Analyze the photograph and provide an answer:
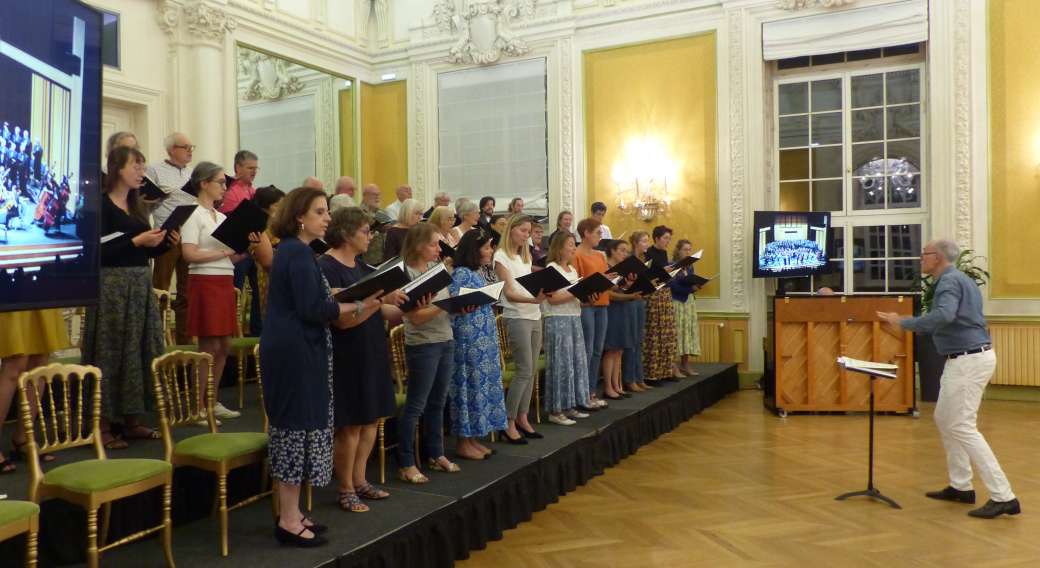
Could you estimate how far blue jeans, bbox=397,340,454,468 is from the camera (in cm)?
357

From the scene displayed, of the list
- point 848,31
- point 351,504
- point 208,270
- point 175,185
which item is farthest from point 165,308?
point 848,31

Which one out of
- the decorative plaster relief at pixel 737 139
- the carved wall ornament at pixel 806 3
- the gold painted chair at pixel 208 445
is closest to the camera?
the gold painted chair at pixel 208 445

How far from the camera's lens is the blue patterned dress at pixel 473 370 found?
3.91 metres

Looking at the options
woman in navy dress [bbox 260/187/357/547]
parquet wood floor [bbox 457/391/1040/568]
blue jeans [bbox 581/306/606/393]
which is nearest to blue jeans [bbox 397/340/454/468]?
parquet wood floor [bbox 457/391/1040/568]

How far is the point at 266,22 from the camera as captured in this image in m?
8.34

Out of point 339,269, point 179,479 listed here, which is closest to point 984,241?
point 339,269

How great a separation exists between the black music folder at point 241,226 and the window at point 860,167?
20.4 feet

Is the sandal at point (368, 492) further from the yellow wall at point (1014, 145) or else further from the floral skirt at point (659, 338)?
the yellow wall at point (1014, 145)

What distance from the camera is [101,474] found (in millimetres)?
2438

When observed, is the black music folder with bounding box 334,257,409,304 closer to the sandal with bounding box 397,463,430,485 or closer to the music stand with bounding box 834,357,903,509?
the sandal with bounding box 397,463,430,485

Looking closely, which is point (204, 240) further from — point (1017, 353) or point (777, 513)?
point (1017, 353)

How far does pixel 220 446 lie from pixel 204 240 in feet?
4.60

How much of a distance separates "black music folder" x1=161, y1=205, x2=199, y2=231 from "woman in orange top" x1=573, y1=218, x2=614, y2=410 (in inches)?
105

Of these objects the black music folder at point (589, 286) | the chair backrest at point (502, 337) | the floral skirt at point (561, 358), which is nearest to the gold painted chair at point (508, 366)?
the chair backrest at point (502, 337)
